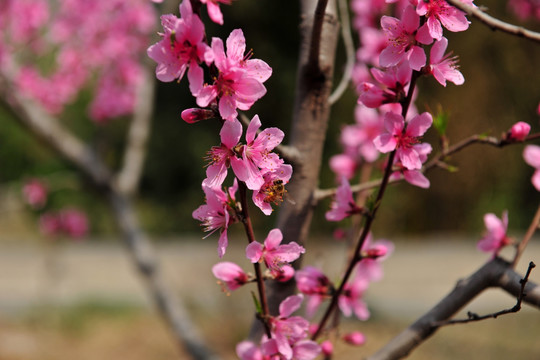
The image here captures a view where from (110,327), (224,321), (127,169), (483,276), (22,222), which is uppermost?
(483,276)

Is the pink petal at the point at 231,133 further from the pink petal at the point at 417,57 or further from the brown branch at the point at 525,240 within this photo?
the brown branch at the point at 525,240

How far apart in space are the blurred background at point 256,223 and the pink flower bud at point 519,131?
3723 millimetres

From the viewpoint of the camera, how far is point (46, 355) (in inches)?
220

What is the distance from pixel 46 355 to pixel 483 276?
5.46m

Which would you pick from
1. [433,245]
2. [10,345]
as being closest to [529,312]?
[433,245]

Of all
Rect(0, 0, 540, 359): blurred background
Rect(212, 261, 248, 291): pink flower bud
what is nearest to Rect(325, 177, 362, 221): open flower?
Rect(212, 261, 248, 291): pink flower bud

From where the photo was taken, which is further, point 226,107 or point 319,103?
point 319,103

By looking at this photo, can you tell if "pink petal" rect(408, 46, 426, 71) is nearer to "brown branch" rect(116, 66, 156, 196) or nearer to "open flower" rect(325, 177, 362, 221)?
Result: "open flower" rect(325, 177, 362, 221)

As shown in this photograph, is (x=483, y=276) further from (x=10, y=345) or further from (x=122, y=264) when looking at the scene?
(x=122, y=264)

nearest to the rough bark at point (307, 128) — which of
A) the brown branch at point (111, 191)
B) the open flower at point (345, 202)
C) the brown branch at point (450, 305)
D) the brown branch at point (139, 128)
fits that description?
the open flower at point (345, 202)

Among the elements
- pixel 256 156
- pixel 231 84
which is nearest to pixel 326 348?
pixel 256 156

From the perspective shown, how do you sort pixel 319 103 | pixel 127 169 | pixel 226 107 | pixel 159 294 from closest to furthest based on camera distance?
pixel 226 107, pixel 319 103, pixel 159 294, pixel 127 169

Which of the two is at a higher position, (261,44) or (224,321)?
(261,44)

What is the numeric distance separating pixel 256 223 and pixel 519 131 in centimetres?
735
